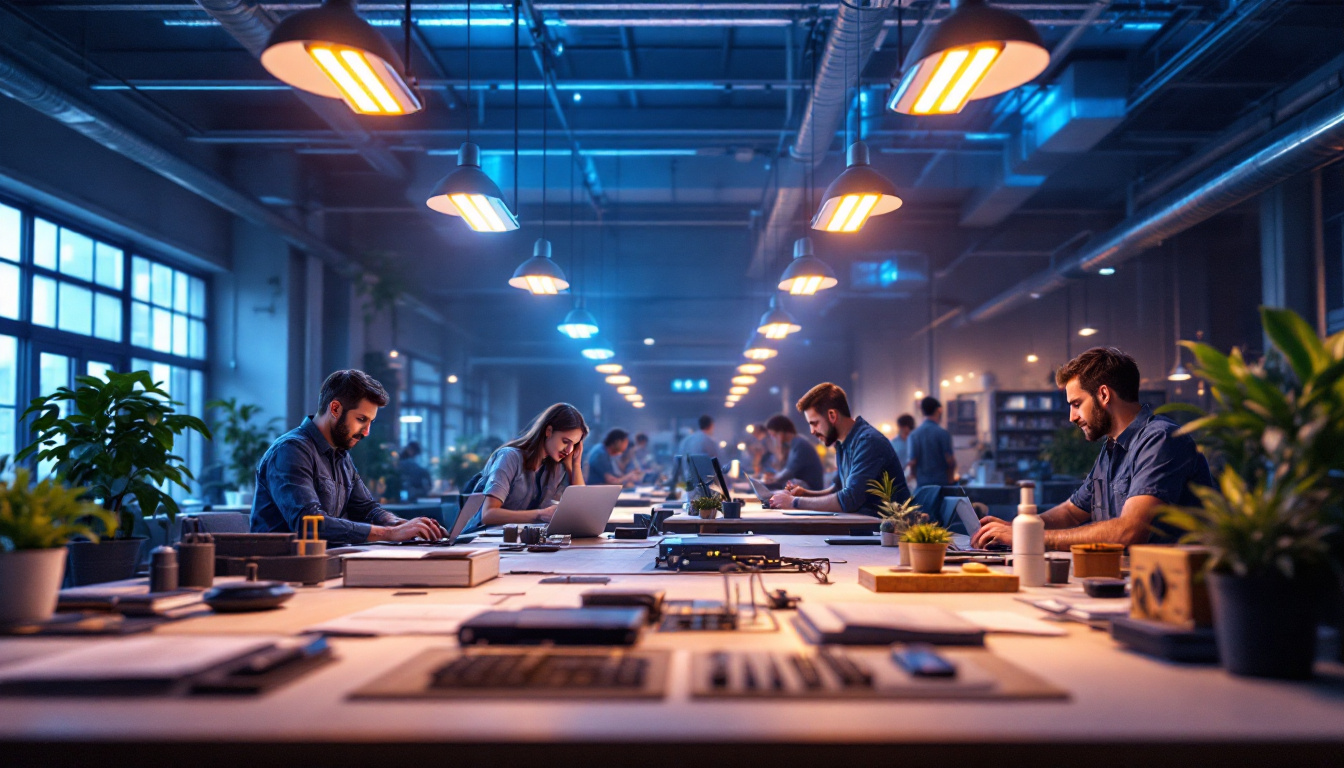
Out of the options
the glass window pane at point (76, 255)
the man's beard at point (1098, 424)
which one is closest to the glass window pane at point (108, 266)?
the glass window pane at point (76, 255)

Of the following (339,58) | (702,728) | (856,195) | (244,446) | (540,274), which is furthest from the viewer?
(244,446)

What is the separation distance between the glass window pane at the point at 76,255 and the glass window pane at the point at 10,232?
1.99ft

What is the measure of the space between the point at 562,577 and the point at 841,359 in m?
19.7

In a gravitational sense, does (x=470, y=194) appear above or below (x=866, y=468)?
above

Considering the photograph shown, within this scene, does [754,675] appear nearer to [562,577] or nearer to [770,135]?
[562,577]

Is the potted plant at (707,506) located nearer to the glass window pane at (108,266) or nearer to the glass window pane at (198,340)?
the glass window pane at (108,266)

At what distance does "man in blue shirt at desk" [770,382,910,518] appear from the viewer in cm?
536

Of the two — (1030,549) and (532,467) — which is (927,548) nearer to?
(1030,549)

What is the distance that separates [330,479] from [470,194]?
1.52 metres

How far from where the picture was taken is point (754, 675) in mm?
1363

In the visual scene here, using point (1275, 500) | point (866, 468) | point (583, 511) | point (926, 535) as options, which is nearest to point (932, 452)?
point (866, 468)

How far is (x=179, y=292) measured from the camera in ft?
32.7

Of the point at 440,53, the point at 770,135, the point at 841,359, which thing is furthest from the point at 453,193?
the point at 841,359

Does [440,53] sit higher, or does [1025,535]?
[440,53]
